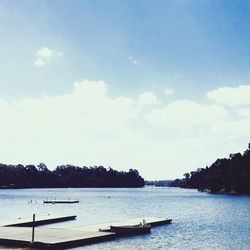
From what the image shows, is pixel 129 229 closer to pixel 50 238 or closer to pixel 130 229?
pixel 130 229

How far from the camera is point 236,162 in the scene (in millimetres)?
191000

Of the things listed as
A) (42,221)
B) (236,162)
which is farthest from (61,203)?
(236,162)

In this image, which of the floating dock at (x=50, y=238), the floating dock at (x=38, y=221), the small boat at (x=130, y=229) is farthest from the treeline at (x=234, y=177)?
the floating dock at (x=50, y=238)

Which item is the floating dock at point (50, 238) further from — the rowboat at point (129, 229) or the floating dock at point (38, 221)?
the floating dock at point (38, 221)

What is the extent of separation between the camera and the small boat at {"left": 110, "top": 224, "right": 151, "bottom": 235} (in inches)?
1852

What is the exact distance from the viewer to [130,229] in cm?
4791

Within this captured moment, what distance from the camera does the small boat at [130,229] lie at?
1852 inches

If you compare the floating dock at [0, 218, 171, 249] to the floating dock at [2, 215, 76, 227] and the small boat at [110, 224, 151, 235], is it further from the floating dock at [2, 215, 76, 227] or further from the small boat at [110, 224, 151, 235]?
the floating dock at [2, 215, 76, 227]

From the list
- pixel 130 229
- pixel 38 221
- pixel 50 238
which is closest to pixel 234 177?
pixel 38 221

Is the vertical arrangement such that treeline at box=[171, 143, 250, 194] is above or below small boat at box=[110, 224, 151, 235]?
above

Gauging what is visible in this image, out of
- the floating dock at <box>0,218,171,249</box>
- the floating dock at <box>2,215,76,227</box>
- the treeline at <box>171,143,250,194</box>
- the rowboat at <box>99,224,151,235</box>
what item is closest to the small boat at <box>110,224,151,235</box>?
the rowboat at <box>99,224,151,235</box>

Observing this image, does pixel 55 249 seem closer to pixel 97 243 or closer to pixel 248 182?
pixel 97 243

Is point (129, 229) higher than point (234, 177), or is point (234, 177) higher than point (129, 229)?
point (234, 177)

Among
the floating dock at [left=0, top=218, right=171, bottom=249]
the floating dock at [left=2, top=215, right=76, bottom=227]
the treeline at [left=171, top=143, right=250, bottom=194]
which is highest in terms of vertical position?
A: the treeline at [left=171, top=143, right=250, bottom=194]
